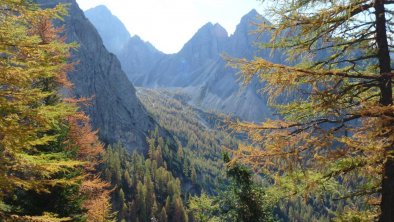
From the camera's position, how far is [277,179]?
8.49 meters

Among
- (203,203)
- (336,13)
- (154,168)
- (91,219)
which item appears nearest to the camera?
(336,13)

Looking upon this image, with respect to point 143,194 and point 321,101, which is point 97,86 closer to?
point 143,194

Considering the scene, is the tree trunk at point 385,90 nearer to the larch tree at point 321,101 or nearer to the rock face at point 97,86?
the larch tree at point 321,101

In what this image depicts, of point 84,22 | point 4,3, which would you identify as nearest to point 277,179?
point 4,3

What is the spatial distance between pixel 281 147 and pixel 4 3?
22.4 ft

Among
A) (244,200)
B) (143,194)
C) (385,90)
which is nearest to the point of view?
(385,90)

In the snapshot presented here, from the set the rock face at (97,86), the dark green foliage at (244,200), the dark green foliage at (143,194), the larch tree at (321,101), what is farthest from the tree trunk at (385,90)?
the rock face at (97,86)

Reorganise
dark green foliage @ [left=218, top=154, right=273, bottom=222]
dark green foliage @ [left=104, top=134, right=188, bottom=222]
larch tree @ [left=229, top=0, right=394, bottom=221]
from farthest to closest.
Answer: dark green foliage @ [left=104, top=134, right=188, bottom=222], dark green foliage @ [left=218, top=154, right=273, bottom=222], larch tree @ [left=229, top=0, right=394, bottom=221]

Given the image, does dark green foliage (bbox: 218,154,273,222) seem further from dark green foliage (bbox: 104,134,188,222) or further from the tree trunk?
dark green foliage (bbox: 104,134,188,222)

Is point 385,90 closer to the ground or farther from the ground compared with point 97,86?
farther from the ground

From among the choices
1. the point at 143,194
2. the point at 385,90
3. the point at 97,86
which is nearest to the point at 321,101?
the point at 385,90

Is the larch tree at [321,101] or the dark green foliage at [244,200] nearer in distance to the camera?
the larch tree at [321,101]

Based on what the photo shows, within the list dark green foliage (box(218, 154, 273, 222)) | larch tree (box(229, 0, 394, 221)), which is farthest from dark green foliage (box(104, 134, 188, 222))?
larch tree (box(229, 0, 394, 221))

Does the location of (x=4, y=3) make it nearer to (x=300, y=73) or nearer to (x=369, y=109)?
(x=300, y=73)
